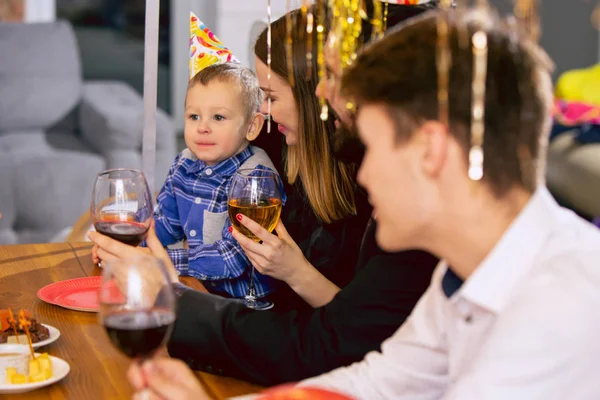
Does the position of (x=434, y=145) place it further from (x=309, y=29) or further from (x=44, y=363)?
(x=44, y=363)

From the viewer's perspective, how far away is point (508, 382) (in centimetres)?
96

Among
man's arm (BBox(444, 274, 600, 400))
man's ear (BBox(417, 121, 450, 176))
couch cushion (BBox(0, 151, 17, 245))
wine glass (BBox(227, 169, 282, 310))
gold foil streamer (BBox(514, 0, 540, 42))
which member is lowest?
couch cushion (BBox(0, 151, 17, 245))

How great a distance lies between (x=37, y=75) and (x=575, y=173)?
286cm

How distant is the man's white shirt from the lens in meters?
0.96

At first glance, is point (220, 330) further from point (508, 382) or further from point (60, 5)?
point (60, 5)

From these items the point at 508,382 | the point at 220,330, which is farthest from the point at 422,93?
the point at 220,330

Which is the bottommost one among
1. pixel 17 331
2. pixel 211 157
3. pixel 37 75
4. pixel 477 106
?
pixel 37 75

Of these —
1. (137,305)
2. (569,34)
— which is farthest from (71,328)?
(569,34)

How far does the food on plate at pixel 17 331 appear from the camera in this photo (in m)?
1.41

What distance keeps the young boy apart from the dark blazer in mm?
690

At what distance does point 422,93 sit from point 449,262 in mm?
236

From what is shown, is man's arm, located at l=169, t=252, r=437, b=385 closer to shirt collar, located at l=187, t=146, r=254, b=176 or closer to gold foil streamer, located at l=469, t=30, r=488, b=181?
gold foil streamer, located at l=469, t=30, r=488, b=181

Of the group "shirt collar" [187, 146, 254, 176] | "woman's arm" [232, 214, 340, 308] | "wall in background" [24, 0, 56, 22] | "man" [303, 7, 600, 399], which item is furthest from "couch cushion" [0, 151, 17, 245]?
"man" [303, 7, 600, 399]

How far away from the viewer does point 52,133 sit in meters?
4.74
